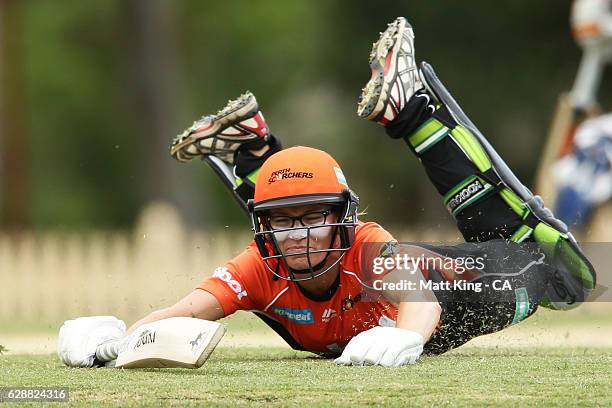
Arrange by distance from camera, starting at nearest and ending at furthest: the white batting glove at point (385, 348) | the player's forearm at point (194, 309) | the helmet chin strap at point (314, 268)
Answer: the white batting glove at point (385, 348)
the helmet chin strap at point (314, 268)
the player's forearm at point (194, 309)

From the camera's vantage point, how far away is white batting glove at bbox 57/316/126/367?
259 inches

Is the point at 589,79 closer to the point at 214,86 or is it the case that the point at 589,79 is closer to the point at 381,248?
the point at 381,248

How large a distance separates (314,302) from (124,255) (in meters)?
11.7

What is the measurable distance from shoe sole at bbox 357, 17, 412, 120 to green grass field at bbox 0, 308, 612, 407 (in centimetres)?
158

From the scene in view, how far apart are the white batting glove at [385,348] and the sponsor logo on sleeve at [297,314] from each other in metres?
0.71

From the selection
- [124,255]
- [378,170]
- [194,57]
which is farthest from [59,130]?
[124,255]

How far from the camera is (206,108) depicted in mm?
34625

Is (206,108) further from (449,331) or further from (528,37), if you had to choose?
(449,331)

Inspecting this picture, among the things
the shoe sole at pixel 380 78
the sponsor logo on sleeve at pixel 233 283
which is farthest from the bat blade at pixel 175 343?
the shoe sole at pixel 380 78

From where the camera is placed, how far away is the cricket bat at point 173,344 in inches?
228

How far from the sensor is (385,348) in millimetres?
5926

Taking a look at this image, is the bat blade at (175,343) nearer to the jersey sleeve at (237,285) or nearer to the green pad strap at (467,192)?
the jersey sleeve at (237,285)

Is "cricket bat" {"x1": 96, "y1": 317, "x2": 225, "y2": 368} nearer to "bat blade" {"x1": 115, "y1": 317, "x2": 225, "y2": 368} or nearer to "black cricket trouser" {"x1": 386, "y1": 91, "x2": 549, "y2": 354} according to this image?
"bat blade" {"x1": 115, "y1": 317, "x2": 225, "y2": 368}

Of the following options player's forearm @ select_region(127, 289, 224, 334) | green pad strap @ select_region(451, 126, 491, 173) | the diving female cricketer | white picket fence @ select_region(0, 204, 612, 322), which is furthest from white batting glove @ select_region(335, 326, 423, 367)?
white picket fence @ select_region(0, 204, 612, 322)
